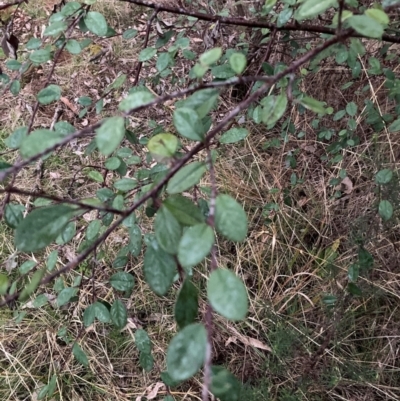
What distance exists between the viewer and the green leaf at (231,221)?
38cm

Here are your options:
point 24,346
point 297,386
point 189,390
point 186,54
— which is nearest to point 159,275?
point 186,54

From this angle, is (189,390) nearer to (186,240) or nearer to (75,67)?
(186,240)

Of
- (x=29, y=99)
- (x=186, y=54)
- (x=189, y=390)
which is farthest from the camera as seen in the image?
(x=29, y=99)

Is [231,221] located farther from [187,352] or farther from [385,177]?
[385,177]

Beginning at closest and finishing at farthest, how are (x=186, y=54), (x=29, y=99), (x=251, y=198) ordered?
(x=186, y=54), (x=251, y=198), (x=29, y=99)

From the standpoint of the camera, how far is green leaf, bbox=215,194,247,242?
1.23 ft

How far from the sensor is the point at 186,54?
1.04 metres

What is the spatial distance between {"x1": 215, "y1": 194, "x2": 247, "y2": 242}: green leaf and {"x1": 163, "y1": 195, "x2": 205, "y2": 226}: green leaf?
0.04 meters

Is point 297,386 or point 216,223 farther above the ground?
point 216,223

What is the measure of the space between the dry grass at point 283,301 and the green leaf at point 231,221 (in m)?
0.92

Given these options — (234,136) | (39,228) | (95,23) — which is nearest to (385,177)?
(234,136)

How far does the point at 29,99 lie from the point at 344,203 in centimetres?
199

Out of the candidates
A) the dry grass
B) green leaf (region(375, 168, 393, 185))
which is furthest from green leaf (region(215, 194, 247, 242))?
the dry grass

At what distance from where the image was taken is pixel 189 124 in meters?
0.43
